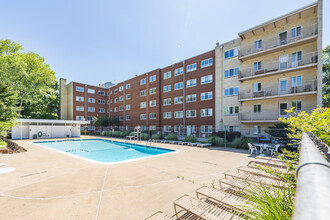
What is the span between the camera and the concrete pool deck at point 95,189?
Answer: 4.21 meters

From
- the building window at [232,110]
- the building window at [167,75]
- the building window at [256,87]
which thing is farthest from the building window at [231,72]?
the building window at [167,75]

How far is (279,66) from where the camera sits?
19.5 m

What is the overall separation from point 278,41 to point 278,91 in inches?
257

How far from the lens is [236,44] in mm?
23125

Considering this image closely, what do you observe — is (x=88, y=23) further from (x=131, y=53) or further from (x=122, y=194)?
(x=122, y=194)

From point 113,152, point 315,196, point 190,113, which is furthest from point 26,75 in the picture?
point 315,196

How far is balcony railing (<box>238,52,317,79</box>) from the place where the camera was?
17.3 m

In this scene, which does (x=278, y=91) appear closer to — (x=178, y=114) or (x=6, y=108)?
(x=178, y=114)

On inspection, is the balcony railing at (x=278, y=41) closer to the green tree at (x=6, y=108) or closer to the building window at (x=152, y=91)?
the building window at (x=152, y=91)

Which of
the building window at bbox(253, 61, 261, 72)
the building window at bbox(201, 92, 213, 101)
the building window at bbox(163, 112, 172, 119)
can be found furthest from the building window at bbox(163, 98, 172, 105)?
the building window at bbox(253, 61, 261, 72)

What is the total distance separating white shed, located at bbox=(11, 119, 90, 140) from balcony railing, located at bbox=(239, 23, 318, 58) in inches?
1267

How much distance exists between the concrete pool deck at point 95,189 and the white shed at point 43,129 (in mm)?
20880

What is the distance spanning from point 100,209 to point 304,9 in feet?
84.0

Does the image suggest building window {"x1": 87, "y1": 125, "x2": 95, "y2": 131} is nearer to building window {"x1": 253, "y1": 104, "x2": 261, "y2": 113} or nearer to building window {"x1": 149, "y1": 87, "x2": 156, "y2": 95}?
building window {"x1": 149, "y1": 87, "x2": 156, "y2": 95}
